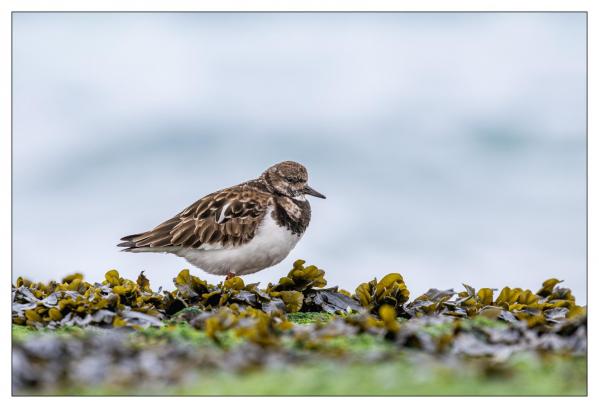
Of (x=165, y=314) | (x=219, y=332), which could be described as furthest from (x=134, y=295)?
(x=219, y=332)

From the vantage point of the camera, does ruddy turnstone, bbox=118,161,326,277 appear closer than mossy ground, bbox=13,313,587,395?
No

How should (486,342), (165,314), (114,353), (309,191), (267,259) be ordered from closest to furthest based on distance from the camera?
(114,353)
(486,342)
(165,314)
(267,259)
(309,191)

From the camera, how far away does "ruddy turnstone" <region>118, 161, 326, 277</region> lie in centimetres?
748

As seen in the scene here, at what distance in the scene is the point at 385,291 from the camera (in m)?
6.09

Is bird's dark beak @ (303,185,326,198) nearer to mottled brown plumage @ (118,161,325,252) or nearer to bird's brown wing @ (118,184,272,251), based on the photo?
mottled brown plumage @ (118,161,325,252)

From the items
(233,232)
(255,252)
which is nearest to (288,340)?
(255,252)

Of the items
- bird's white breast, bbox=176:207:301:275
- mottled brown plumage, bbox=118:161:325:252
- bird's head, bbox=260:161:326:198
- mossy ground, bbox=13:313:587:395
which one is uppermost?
bird's head, bbox=260:161:326:198

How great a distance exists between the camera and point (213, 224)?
766cm

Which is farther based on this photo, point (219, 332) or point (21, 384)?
point (219, 332)

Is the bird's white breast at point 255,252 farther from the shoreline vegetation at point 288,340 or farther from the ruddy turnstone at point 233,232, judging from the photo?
the shoreline vegetation at point 288,340

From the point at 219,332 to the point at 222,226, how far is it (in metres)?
3.00

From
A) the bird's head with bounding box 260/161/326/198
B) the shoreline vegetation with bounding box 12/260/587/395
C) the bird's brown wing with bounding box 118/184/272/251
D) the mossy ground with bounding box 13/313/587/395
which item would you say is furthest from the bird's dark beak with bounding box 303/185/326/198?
the mossy ground with bounding box 13/313/587/395

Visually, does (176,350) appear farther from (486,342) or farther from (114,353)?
(486,342)

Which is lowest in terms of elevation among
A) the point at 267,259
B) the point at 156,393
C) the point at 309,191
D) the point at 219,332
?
the point at 156,393
